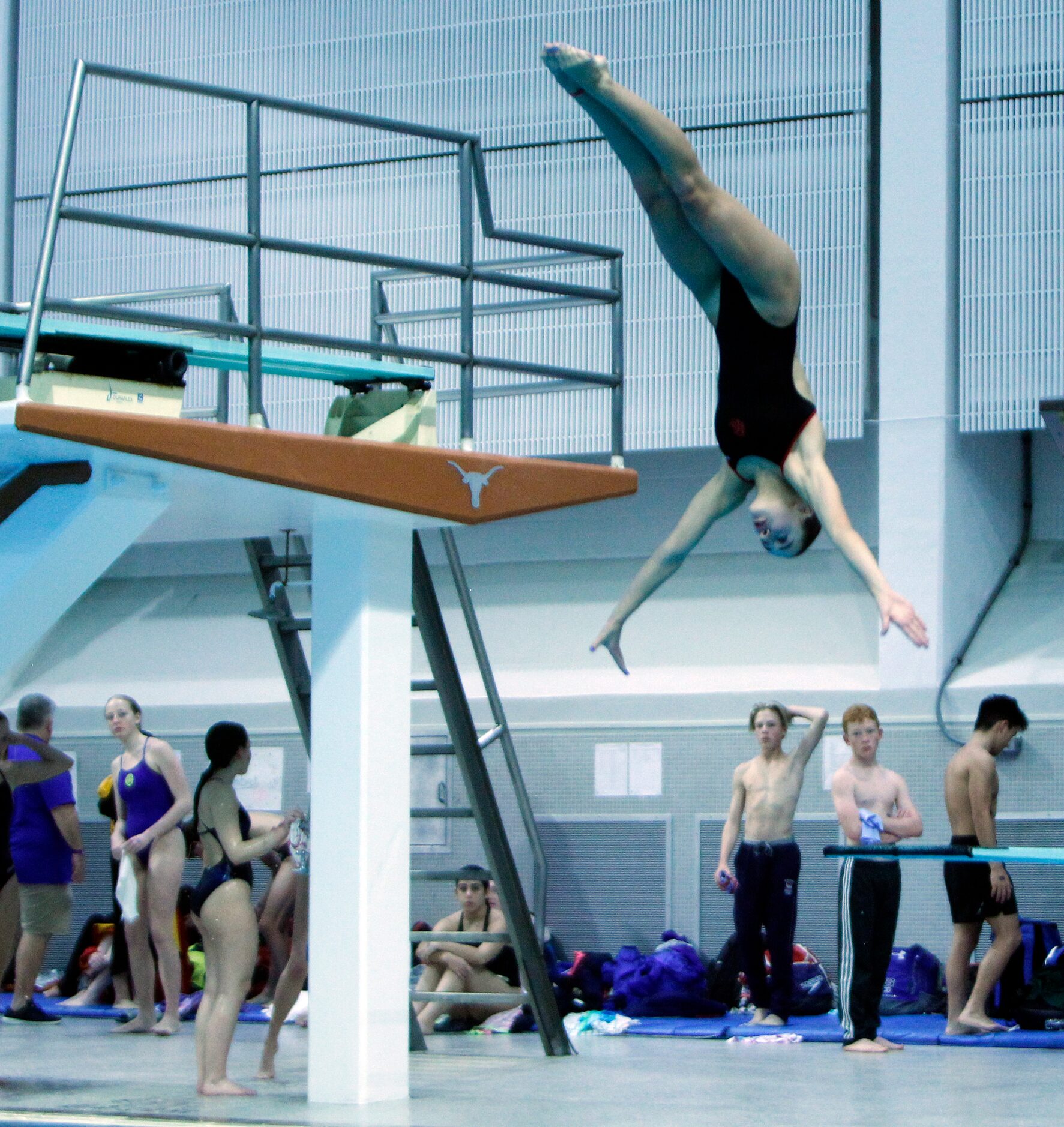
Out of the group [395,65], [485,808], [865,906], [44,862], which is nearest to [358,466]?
[485,808]

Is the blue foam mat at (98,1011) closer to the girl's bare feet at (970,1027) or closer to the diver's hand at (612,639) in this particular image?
the girl's bare feet at (970,1027)

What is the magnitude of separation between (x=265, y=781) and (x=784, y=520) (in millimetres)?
7661

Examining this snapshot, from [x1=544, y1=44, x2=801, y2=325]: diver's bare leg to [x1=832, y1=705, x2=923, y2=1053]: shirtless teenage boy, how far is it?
3.99 m

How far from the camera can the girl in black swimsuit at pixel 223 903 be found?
688 cm

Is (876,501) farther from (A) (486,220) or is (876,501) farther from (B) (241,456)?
(B) (241,456)

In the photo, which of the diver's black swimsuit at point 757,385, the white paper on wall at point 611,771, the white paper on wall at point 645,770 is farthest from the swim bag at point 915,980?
the diver's black swimsuit at point 757,385

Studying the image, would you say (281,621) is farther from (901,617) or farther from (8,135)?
(8,135)

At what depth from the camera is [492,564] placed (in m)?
13.1

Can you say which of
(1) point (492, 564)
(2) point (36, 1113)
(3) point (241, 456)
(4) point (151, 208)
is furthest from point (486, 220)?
(4) point (151, 208)

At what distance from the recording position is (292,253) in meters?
6.79

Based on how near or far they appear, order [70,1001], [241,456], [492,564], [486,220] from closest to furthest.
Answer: [241,456]
[486,220]
[70,1001]
[492,564]

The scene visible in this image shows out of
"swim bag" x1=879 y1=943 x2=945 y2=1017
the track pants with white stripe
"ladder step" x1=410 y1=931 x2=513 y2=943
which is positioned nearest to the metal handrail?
→ "ladder step" x1=410 y1=931 x2=513 y2=943

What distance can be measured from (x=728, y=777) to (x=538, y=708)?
4.37 ft

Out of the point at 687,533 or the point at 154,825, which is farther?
the point at 154,825
